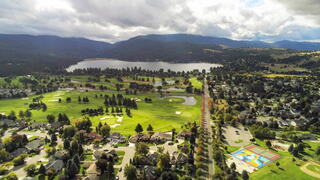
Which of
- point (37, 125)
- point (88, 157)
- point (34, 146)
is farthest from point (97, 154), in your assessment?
point (37, 125)

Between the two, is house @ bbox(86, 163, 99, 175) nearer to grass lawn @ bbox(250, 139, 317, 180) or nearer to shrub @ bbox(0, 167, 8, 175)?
shrub @ bbox(0, 167, 8, 175)

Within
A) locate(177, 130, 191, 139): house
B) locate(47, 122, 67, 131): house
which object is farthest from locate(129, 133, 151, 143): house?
locate(47, 122, 67, 131): house

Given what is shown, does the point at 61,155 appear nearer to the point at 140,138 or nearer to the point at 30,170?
the point at 30,170

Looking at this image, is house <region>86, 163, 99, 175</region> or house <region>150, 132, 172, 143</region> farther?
house <region>150, 132, 172, 143</region>

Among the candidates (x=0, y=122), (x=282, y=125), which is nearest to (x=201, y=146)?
(x=282, y=125)

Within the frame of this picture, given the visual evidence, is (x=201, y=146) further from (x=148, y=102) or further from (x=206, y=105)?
(x=148, y=102)
